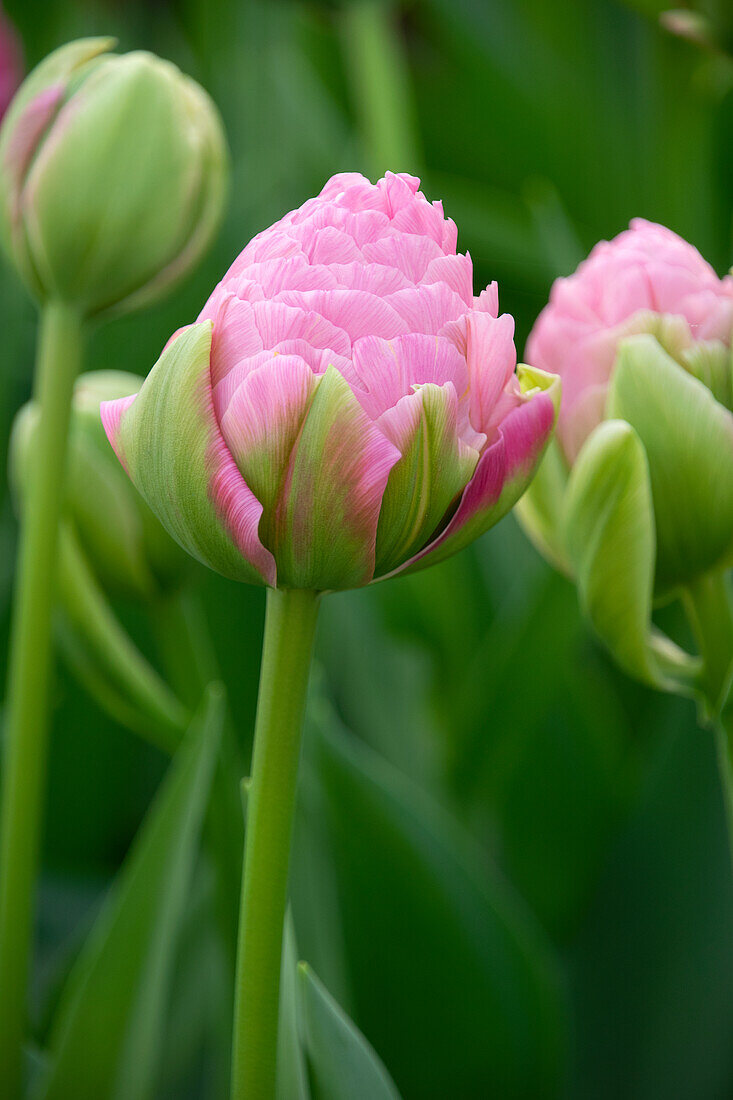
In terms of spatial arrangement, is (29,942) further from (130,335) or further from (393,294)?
(130,335)

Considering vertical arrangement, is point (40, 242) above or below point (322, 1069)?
above

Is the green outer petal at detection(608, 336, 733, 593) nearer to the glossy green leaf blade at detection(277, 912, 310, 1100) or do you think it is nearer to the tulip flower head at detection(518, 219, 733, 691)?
the tulip flower head at detection(518, 219, 733, 691)

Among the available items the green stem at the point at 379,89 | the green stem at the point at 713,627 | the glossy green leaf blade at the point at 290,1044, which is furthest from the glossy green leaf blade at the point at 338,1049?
the green stem at the point at 379,89

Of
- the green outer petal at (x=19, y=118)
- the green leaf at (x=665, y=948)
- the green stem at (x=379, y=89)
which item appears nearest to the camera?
the green outer petal at (x=19, y=118)

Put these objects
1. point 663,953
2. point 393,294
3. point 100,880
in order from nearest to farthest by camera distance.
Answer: point 393,294 → point 663,953 → point 100,880

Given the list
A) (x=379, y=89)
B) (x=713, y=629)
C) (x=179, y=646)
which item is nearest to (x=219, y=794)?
(x=179, y=646)

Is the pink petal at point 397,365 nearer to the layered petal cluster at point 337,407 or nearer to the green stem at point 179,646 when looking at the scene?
→ the layered petal cluster at point 337,407

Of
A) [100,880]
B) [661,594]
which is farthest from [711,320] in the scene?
[100,880]
